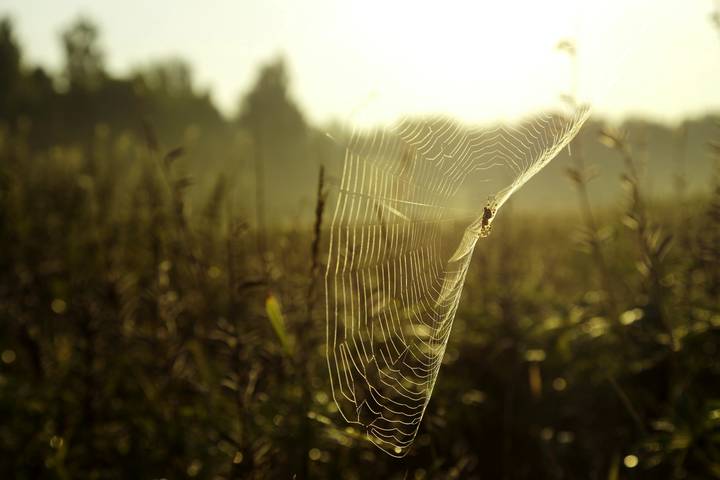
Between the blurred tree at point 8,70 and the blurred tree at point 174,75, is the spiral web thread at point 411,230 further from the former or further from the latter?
the blurred tree at point 174,75

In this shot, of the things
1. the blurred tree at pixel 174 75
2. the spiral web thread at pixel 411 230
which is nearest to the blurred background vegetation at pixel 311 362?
the spiral web thread at pixel 411 230

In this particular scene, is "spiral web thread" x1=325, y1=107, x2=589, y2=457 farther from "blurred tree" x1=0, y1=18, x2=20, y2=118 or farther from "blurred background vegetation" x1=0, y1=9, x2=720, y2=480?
"blurred tree" x1=0, y1=18, x2=20, y2=118

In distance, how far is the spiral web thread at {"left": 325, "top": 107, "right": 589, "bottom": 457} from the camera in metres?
1.54

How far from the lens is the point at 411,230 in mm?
2035

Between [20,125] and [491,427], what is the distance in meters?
3.65

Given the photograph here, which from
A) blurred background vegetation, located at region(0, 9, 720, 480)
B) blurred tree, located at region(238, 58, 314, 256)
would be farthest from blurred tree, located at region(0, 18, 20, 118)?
blurred background vegetation, located at region(0, 9, 720, 480)

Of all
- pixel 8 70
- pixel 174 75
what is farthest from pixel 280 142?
pixel 174 75

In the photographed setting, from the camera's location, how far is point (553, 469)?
6.61 feet

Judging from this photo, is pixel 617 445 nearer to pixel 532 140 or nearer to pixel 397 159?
pixel 532 140

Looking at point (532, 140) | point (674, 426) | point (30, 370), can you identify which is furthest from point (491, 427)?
point (30, 370)

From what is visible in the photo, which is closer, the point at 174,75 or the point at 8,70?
the point at 8,70

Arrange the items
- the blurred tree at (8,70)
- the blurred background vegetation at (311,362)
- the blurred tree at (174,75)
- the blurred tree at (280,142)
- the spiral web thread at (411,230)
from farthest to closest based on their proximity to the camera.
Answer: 1. the blurred tree at (174,75)
2. the blurred tree at (8,70)
3. the blurred tree at (280,142)
4. the blurred background vegetation at (311,362)
5. the spiral web thread at (411,230)

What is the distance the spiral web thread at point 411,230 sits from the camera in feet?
5.06

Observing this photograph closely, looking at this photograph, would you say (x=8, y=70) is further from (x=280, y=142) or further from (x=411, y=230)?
(x=411, y=230)
